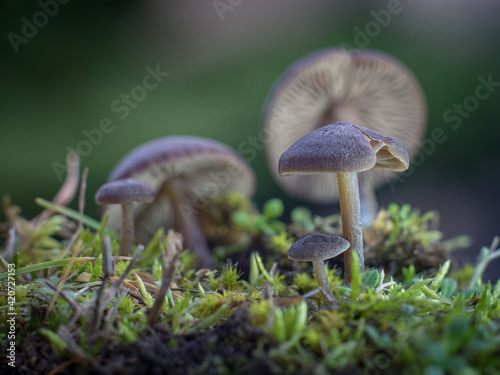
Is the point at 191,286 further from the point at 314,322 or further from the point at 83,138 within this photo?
the point at 83,138

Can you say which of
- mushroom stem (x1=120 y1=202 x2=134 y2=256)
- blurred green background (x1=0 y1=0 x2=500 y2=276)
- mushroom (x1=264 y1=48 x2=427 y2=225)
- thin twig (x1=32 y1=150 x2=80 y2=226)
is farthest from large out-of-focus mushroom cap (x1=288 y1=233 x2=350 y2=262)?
blurred green background (x1=0 y1=0 x2=500 y2=276)

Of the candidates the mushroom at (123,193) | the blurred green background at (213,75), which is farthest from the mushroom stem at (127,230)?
the blurred green background at (213,75)

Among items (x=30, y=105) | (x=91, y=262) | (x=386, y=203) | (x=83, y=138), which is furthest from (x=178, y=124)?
(x=91, y=262)

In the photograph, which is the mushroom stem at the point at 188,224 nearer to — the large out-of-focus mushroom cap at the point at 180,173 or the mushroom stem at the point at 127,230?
the large out-of-focus mushroom cap at the point at 180,173

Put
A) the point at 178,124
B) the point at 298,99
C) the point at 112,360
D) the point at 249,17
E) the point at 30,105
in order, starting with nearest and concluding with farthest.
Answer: the point at 112,360
the point at 298,99
the point at 30,105
the point at 178,124
the point at 249,17

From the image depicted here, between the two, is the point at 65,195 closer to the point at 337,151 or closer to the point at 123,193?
the point at 123,193

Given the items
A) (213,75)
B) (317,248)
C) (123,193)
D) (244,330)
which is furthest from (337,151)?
(213,75)
